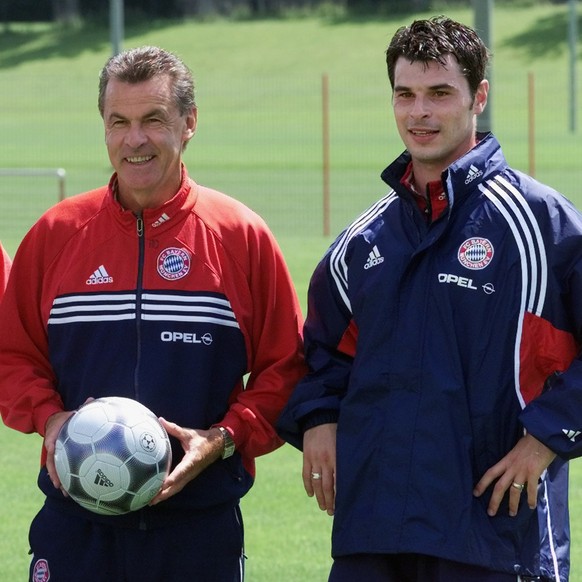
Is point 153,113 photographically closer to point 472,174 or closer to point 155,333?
point 155,333

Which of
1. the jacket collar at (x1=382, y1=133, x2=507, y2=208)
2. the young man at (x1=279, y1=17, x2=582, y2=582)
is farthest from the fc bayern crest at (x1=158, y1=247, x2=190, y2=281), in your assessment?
the jacket collar at (x1=382, y1=133, x2=507, y2=208)

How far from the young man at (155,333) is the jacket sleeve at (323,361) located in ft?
0.47

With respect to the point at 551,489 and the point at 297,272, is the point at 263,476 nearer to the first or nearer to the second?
the point at 551,489

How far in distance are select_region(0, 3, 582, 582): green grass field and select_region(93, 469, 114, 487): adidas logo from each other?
7.91 feet

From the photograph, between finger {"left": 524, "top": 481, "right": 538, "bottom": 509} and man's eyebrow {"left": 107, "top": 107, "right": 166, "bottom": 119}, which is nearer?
finger {"left": 524, "top": 481, "right": 538, "bottom": 509}

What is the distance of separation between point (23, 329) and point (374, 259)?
1.18m

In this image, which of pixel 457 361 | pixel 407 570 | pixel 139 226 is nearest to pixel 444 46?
pixel 457 361

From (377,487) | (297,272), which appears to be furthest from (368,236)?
(297,272)

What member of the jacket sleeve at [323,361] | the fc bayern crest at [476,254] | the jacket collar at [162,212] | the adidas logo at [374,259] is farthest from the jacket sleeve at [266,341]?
the fc bayern crest at [476,254]

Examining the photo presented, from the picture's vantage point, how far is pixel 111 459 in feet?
14.0

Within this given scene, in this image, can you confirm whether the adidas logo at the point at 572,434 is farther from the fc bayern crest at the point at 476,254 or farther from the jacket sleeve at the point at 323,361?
the jacket sleeve at the point at 323,361

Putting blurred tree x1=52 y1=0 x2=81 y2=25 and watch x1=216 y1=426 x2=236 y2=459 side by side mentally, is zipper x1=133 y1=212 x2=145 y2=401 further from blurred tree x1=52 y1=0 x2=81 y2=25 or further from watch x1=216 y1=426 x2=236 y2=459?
blurred tree x1=52 y1=0 x2=81 y2=25

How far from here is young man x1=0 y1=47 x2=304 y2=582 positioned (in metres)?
4.45

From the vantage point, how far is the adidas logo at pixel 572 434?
157 inches
